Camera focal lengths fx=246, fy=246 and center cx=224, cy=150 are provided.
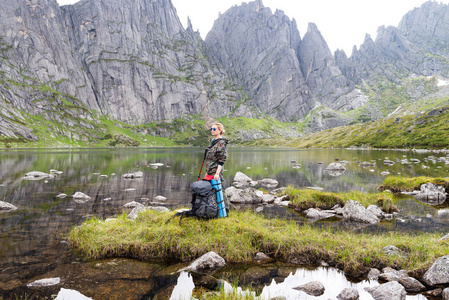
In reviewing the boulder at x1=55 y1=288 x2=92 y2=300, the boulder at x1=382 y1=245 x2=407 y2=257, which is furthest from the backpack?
the boulder at x1=382 y1=245 x2=407 y2=257

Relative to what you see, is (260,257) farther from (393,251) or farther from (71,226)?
(71,226)

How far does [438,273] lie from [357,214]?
30.3 feet

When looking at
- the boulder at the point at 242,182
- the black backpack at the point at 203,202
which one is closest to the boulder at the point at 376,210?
the black backpack at the point at 203,202

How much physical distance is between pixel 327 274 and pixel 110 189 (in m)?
25.7

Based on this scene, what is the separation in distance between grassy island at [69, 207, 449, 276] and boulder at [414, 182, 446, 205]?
1521cm

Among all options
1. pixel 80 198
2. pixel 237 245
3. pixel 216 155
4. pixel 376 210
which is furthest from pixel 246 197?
pixel 80 198

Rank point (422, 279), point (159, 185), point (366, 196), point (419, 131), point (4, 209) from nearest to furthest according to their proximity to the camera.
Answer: point (422, 279) → point (4, 209) → point (366, 196) → point (159, 185) → point (419, 131)

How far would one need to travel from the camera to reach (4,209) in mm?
18359

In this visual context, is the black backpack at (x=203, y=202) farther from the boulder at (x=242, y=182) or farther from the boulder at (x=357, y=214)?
the boulder at (x=242, y=182)

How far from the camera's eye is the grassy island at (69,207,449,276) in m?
Answer: 9.37

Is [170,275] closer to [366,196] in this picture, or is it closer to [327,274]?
[327,274]

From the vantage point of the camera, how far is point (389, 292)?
7254 mm

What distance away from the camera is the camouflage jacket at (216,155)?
11656 millimetres

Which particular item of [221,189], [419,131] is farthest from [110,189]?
[419,131]
